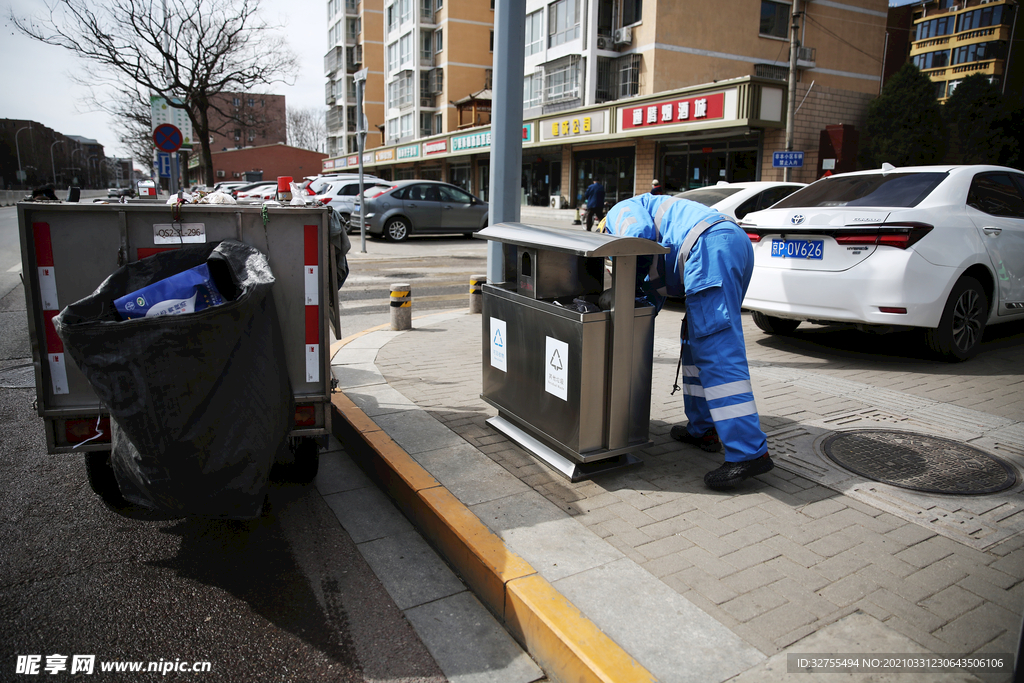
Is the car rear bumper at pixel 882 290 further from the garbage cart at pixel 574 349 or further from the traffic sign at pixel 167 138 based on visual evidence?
the traffic sign at pixel 167 138

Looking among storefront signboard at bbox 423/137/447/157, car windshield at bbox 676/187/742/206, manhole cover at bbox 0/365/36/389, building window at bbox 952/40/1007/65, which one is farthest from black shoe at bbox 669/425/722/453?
building window at bbox 952/40/1007/65

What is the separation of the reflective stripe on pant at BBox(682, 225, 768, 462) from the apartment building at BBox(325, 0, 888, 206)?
1756cm

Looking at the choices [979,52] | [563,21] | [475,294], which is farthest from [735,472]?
[979,52]

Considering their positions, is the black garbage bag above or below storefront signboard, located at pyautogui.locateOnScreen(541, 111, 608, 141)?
below

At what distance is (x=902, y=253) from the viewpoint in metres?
5.46

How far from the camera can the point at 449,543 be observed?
3121 mm

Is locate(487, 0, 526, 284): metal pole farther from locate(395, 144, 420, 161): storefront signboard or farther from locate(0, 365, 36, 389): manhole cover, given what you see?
locate(395, 144, 420, 161): storefront signboard

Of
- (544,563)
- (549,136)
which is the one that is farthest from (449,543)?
(549,136)

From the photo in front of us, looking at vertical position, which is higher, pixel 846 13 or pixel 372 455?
pixel 846 13

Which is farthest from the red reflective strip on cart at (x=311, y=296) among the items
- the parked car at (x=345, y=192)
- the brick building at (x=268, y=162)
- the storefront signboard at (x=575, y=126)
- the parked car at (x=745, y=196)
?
the brick building at (x=268, y=162)

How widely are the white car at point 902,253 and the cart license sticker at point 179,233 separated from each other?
4844 mm

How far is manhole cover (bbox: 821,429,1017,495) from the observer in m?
3.52

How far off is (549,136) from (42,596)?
98.4ft

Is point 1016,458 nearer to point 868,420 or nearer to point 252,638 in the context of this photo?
point 868,420
